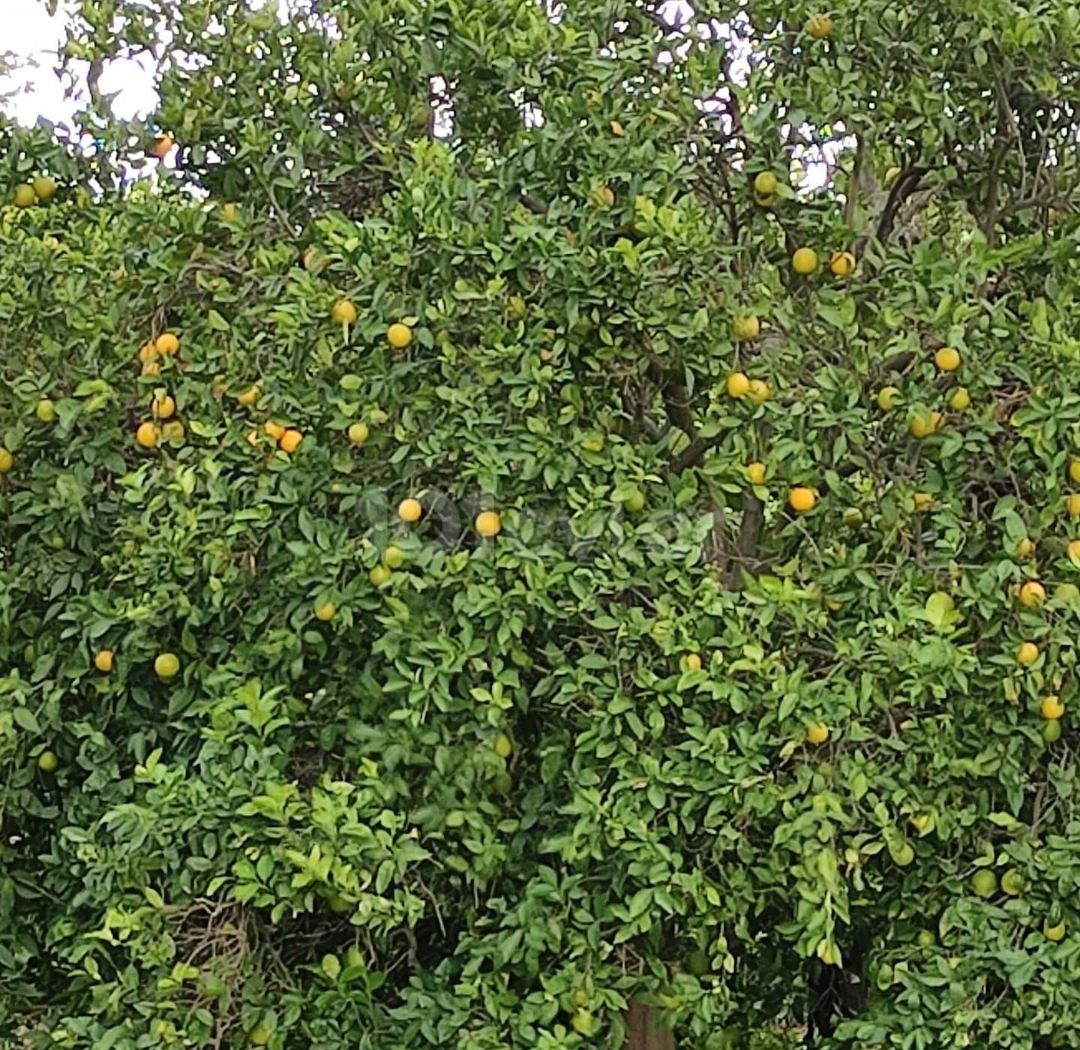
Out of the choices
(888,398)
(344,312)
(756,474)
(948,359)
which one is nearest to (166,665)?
(344,312)

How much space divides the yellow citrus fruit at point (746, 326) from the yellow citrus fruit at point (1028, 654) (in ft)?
2.40

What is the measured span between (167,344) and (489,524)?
78cm

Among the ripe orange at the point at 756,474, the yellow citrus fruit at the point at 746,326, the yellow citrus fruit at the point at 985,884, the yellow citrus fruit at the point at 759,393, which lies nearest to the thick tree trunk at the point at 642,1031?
the yellow citrus fruit at the point at 985,884

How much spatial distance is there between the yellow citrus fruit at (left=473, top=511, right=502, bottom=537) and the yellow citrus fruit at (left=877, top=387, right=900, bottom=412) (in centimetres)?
73

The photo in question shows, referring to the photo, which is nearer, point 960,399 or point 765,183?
point 960,399

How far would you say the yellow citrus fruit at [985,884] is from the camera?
2.86 metres

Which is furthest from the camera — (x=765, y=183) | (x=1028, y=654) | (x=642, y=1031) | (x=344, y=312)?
(x=642, y=1031)

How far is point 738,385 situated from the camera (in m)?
2.84

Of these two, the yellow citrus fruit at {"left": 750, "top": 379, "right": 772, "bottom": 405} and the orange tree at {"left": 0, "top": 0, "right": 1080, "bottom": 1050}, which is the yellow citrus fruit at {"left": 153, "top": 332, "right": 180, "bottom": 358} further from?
the yellow citrus fruit at {"left": 750, "top": 379, "right": 772, "bottom": 405}

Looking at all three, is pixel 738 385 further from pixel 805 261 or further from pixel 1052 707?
pixel 1052 707

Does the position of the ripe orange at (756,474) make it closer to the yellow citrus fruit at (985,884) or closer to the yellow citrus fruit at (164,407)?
the yellow citrus fruit at (985,884)

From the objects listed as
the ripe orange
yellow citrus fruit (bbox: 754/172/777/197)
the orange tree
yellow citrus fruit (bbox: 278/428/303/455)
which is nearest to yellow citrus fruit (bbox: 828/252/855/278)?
the orange tree

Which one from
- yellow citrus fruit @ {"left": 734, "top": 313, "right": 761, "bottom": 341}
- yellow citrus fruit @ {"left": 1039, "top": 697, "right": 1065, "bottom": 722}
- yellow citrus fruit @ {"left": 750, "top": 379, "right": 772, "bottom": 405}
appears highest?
yellow citrus fruit @ {"left": 734, "top": 313, "right": 761, "bottom": 341}

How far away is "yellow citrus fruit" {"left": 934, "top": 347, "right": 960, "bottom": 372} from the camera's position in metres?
2.81
